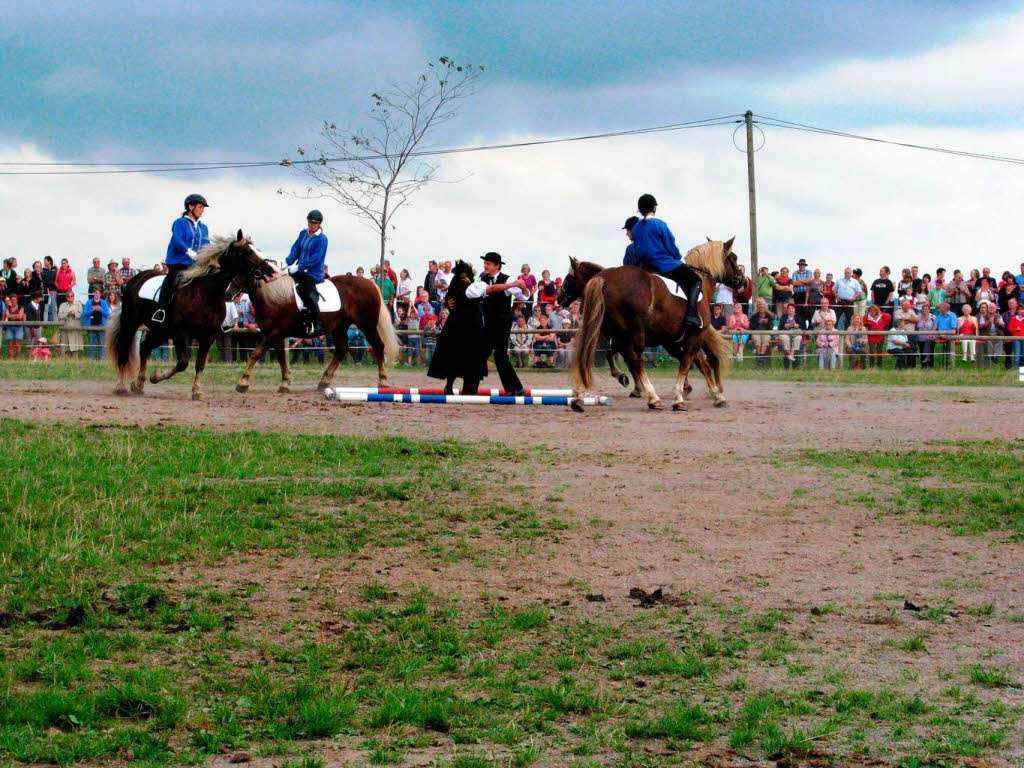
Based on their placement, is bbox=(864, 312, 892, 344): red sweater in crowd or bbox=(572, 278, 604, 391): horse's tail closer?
bbox=(572, 278, 604, 391): horse's tail

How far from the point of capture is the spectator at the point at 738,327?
91.0 ft

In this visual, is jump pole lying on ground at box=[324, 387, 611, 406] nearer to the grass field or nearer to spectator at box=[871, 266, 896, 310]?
the grass field

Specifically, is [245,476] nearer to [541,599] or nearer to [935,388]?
[541,599]

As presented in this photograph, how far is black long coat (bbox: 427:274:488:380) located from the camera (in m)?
18.2

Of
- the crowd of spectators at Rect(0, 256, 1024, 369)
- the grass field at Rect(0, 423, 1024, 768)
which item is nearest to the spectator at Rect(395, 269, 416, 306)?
the crowd of spectators at Rect(0, 256, 1024, 369)

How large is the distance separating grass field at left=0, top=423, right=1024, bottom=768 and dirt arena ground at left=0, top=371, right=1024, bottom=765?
0.31ft

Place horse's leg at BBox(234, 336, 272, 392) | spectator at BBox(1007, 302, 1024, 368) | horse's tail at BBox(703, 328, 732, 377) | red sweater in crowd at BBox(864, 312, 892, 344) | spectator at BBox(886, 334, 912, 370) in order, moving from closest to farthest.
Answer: horse's tail at BBox(703, 328, 732, 377) < horse's leg at BBox(234, 336, 272, 392) < spectator at BBox(1007, 302, 1024, 368) < spectator at BBox(886, 334, 912, 370) < red sweater in crowd at BBox(864, 312, 892, 344)

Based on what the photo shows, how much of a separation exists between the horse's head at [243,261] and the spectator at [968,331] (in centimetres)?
1535

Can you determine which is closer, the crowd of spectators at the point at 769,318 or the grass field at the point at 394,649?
the grass field at the point at 394,649

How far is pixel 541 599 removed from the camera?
25.7 ft

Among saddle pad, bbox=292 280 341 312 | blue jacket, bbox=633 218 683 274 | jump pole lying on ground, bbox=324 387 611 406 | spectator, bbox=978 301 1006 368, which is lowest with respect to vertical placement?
jump pole lying on ground, bbox=324 387 611 406

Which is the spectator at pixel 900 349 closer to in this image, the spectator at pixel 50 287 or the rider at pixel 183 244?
the rider at pixel 183 244

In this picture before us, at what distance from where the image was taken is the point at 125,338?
59.2 ft

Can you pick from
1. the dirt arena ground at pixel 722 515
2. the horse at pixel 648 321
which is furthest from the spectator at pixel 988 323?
the horse at pixel 648 321
